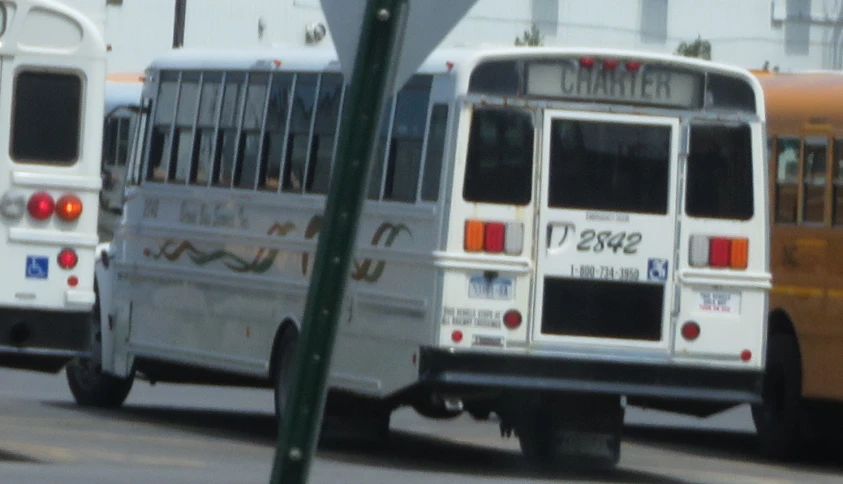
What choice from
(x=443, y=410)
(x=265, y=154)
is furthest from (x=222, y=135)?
(x=443, y=410)

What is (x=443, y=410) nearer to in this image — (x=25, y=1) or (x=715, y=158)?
(x=715, y=158)

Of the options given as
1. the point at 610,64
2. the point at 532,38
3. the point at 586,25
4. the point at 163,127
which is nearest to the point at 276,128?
the point at 163,127

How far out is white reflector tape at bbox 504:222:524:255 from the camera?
1291 cm

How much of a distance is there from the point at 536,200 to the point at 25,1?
311cm

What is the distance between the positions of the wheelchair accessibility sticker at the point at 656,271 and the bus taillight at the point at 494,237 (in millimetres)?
778

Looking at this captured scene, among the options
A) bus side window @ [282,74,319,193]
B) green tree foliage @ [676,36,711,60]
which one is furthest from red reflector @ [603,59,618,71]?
green tree foliage @ [676,36,711,60]

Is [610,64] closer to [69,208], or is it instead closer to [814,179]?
[814,179]

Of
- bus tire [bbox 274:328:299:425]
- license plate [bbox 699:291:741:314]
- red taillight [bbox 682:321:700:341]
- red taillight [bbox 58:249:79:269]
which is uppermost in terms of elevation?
red taillight [bbox 58:249:79:269]

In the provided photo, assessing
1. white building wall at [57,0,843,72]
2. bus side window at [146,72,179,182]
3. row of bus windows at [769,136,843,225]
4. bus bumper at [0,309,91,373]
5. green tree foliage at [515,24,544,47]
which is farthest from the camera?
white building wall at [57,0,843,72]

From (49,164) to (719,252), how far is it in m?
3.99

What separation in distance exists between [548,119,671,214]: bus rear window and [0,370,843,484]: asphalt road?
1596 mm

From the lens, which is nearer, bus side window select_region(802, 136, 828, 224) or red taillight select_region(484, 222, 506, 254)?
red taillight select_region(484, 222, 506, 254)

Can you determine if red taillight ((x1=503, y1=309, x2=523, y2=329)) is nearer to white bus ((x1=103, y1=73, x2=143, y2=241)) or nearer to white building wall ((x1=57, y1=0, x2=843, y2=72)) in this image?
white bus ((x1=103, y1=73, x2=143, y2=241))

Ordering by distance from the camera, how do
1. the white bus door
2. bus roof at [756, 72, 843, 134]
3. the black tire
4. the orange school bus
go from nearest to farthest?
the white bus door < the orange school bus < bus roof at [756, 72, 843, 134] < the black tire
